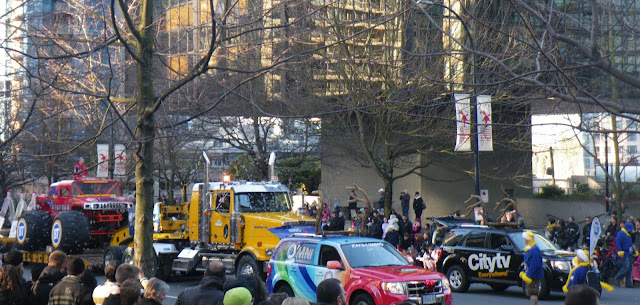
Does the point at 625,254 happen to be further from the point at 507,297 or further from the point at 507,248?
the point at 507,248

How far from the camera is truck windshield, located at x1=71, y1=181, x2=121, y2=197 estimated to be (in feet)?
72.9

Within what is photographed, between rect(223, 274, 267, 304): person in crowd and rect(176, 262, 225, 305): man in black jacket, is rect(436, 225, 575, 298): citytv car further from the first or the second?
rect(176, 262, 225, 305): man in black jacket

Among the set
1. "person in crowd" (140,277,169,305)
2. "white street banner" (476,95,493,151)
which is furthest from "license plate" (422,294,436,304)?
"white street banner" (476,95,493,151)

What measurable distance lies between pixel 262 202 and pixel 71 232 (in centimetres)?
537

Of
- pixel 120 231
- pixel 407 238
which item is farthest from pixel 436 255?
pixel 120 231

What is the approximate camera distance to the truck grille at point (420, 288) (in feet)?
40.1

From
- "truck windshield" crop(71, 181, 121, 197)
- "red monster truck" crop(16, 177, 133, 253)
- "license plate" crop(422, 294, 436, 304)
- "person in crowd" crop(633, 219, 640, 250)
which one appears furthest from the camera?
"truck windshield" crop(71, 181, 121, 197)

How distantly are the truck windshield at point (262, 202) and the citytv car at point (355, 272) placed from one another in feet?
14.2

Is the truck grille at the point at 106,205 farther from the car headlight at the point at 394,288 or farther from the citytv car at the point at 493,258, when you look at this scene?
the car headlight at the point at 394,288

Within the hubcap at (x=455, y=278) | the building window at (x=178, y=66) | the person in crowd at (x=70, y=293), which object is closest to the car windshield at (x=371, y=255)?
the building window at (x=178, y=66)

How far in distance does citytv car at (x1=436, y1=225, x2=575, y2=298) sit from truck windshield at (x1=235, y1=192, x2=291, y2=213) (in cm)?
412

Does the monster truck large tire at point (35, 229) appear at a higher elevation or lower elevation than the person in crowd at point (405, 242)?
higher

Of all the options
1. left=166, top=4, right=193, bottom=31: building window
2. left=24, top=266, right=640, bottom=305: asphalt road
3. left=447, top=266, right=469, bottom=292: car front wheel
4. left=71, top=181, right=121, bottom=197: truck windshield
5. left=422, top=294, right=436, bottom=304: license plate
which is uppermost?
left=166, top=4, right=193, bottom=31: building window

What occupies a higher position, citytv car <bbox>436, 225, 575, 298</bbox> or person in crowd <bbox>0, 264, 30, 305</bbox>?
person in crowd <bbox>0, 264, 30, 305</bbox>
